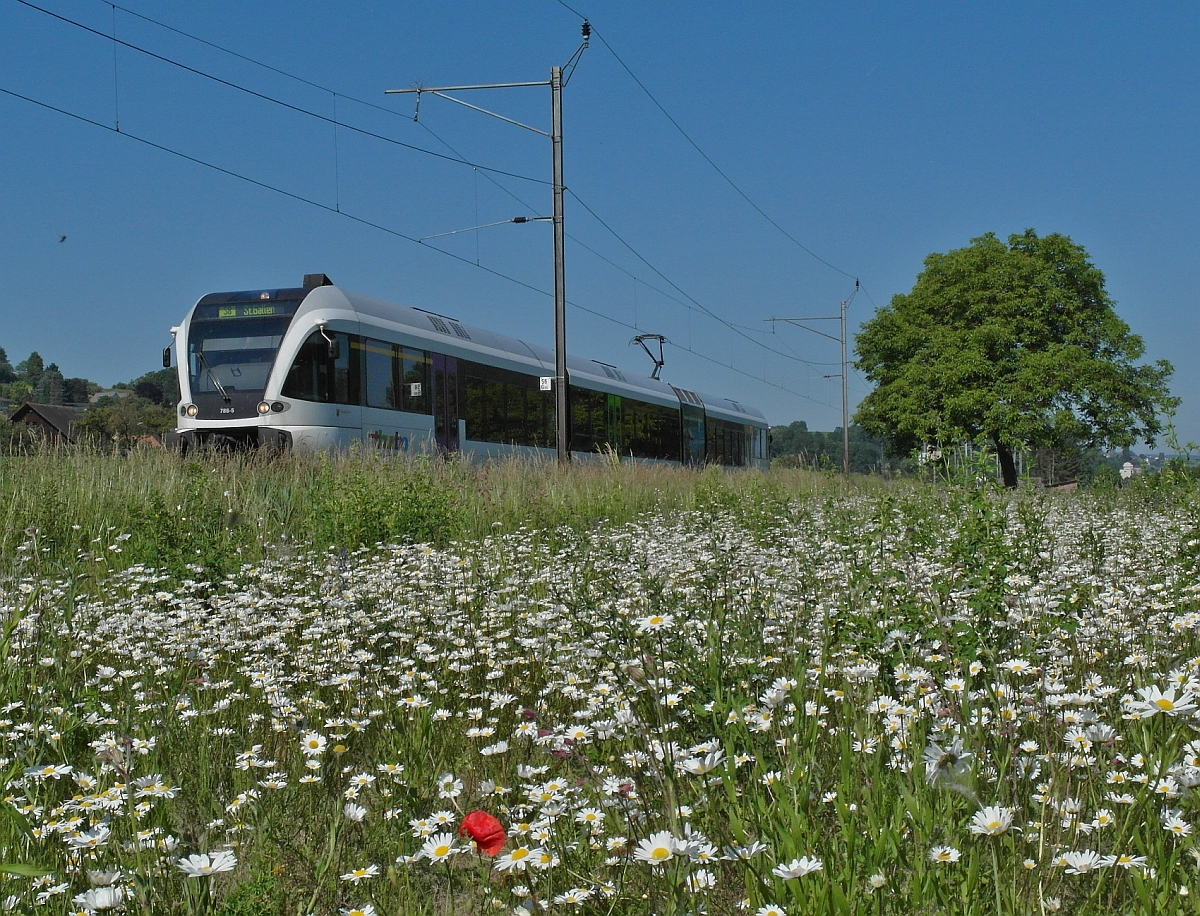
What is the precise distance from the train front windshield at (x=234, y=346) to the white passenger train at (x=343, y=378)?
19 mm

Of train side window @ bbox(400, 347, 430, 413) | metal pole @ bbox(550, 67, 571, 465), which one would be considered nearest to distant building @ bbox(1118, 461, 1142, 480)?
metal pole @ bbox(550, 67, 571, 465)

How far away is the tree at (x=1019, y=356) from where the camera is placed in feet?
125

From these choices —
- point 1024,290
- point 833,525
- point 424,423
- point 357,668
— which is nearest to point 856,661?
point 357,668

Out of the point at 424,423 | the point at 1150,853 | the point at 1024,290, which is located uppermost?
the point at 1024,290

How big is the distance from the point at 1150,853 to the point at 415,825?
147 cm

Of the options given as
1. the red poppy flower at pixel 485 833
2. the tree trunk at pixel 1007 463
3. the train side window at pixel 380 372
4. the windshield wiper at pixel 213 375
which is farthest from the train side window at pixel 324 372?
the tree trunk at pixel 1007 463

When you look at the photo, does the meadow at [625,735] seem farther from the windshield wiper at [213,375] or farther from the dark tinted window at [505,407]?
the dark tinted window at [505,407]

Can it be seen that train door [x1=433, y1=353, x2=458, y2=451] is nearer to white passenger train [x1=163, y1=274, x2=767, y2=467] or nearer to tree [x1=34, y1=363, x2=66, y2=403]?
white passenger train [x1=163, y1=274, x2=767, y2=467]

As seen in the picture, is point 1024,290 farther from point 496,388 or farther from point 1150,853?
point 1150,853

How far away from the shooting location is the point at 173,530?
288 inches

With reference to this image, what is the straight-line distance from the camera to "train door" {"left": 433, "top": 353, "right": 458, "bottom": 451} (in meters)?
18.2

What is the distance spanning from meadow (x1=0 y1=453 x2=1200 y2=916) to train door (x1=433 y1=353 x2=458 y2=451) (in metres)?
11.7

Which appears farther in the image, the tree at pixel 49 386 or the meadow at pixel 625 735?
the tree at pixel 49 386

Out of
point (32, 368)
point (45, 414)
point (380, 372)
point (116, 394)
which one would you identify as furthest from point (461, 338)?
point (32, 368)
